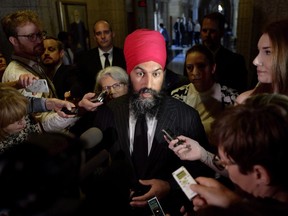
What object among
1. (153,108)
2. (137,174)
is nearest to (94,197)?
(137,174)

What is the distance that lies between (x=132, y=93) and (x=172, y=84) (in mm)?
1002

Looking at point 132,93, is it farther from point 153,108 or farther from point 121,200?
point 121,200

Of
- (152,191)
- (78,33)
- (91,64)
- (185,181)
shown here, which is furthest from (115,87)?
(78,33)

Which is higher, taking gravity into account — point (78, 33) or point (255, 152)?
point (78, 33)

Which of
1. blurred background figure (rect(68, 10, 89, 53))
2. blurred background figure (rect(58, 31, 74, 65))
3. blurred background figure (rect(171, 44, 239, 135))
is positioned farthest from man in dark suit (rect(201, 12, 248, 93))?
blurred background figure (rect(68, 10, 89, 53))

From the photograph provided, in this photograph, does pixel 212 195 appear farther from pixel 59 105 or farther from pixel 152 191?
pixel 59 105

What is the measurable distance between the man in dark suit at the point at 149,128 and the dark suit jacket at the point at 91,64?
67.7 inches

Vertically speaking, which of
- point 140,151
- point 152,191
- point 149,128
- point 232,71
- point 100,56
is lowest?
Answer: point 152,191

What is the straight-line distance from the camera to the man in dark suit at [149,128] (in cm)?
161

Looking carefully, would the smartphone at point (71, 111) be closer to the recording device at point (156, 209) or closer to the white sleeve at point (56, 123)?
the white sleeve at point (56, 123)

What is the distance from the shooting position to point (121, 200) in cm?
73

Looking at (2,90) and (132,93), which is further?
(132,93)

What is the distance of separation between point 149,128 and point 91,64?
7.10 feet

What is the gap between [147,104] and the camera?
174 centimetres
